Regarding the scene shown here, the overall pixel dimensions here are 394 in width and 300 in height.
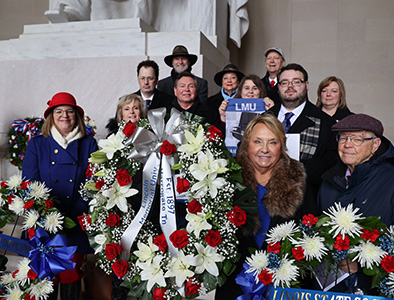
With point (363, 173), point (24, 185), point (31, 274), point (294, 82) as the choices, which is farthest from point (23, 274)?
point (294, 82)

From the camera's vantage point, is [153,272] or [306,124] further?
[306,124]

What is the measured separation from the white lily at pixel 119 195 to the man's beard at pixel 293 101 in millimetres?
1902

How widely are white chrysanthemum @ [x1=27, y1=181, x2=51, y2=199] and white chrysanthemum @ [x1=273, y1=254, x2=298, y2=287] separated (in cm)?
192

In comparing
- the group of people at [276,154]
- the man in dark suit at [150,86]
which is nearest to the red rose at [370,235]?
the group of people at [276,154]

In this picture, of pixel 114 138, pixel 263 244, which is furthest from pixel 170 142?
pixel 263 244

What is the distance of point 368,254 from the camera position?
2.31 m

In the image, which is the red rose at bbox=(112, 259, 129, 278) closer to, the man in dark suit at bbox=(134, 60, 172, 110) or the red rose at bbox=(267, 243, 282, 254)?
the red rose at bbox=(267, 243, 282, 254)

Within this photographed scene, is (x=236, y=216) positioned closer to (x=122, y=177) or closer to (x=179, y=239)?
(x=179, y=239)

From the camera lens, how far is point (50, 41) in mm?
7199

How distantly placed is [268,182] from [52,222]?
5.46ft

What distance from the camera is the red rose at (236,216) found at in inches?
98.4

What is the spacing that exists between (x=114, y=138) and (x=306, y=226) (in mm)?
1304

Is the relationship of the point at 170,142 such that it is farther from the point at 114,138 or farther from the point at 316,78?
the point at 316,78

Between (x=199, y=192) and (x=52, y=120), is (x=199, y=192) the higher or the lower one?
the lower one
